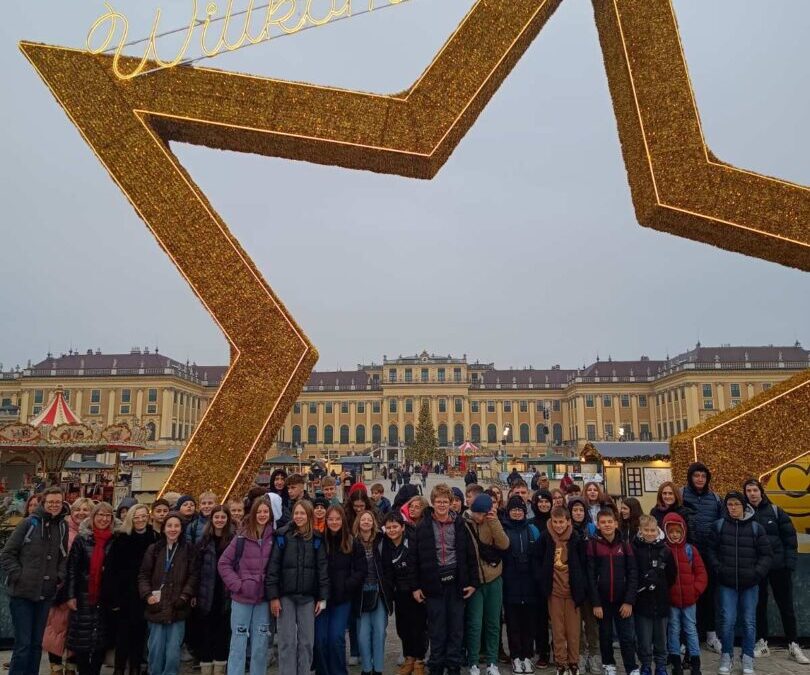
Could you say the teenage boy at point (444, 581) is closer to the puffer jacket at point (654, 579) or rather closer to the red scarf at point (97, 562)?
the puffer jacket at point (654, 579)

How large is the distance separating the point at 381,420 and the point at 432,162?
6899cm

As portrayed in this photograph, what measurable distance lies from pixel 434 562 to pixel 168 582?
76.4 inches

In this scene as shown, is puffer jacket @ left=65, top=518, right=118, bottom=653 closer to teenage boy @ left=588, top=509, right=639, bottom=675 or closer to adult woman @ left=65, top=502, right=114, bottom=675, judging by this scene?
adult woman @ left=65, top=502, right=114, bottom=675

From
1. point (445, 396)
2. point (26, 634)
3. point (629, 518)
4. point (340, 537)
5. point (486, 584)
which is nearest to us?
point (26, 634)

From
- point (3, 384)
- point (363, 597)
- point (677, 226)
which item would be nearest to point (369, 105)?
point (677, 226)

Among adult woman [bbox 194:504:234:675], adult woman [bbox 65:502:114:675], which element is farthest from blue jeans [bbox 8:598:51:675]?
adult woman [bbox 194:504:234:675]

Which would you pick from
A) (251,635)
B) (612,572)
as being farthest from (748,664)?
(251,635)

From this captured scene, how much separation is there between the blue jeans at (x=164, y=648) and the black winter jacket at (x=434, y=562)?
1.77 metres

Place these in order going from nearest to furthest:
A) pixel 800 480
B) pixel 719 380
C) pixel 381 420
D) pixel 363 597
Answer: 1. pixel 363 597
2. pixel 800 480
3. pixel 719 380
4. pixel 381 420

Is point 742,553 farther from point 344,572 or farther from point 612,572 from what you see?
point 344,572

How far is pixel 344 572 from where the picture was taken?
189 inches

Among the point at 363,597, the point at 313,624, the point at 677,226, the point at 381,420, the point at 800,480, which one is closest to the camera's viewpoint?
the point at 313,624

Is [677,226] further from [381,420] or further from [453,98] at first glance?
[381,420]

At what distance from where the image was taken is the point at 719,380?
A: 58.8 metres
